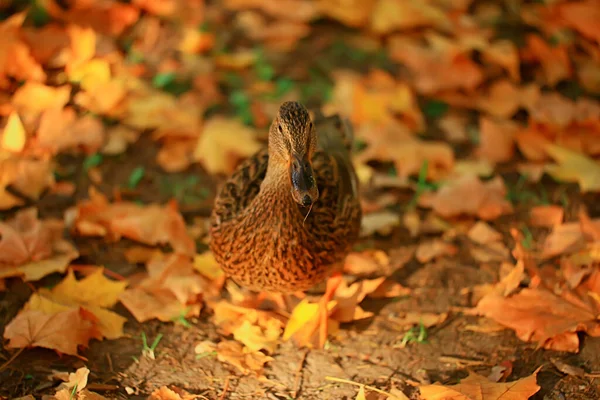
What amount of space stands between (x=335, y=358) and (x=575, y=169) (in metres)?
2.00

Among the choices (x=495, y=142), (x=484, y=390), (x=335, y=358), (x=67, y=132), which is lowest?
(x=335, y=358)

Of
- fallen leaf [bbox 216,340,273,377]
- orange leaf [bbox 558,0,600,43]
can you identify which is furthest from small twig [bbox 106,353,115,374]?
orange leaf [bbox 558,0,600,43]

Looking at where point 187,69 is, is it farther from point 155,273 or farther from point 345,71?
point 155,273

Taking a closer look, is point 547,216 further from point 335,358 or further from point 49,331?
point 49,331

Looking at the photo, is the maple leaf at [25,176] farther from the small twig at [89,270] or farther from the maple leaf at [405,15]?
the maple leaf at [405,15]

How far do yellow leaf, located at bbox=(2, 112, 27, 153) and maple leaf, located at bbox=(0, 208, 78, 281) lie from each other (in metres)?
0.60

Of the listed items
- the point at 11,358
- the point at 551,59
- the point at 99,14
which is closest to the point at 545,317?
the point at 11,358

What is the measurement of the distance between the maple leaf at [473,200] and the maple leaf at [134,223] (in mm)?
1478

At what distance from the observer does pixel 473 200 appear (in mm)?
4367

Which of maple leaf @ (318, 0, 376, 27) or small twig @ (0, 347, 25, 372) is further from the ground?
maple leaf @ (318, 0, 376, 27)

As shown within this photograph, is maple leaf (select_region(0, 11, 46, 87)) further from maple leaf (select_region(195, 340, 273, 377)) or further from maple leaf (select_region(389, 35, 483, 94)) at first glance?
maple leaf (select_region(389, 35, 483, 94))

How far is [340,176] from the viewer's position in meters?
3.88

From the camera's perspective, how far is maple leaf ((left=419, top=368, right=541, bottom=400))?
3039 mm

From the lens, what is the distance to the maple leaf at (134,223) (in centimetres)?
402
